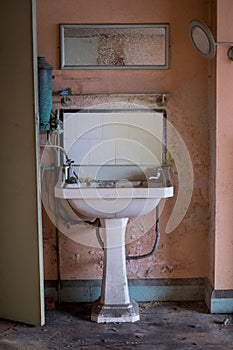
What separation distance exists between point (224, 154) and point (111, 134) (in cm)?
79

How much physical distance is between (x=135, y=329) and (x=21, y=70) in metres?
1.76

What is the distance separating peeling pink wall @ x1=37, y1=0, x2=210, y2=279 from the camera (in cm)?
348

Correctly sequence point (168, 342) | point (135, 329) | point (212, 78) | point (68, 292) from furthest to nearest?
1. point (68, 292)
2. point (212, 78)
3. point (135, 329)
4. point (168, 342)

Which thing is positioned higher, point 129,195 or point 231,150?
point 231,150

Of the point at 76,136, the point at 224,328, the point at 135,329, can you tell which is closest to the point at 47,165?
the point at 76,136

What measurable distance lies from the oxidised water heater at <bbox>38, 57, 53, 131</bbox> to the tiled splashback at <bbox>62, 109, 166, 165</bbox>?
0.65 feet

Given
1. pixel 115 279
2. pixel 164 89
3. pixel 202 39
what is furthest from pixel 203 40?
pixel 115 279

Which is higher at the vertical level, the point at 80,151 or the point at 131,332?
the point at 80,151

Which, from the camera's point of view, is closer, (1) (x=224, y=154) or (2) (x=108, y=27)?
(1) (x=224, y=154)

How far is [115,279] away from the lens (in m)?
3.33

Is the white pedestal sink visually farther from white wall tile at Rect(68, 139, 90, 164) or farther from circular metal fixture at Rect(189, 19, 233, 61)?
circular metal fixture at Rect(189, 19, 233, 61)

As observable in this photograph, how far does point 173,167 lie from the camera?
360 cm

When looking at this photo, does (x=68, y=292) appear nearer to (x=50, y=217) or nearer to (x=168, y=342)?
(x=50, y=217)

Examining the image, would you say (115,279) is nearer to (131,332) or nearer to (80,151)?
(131,332)
